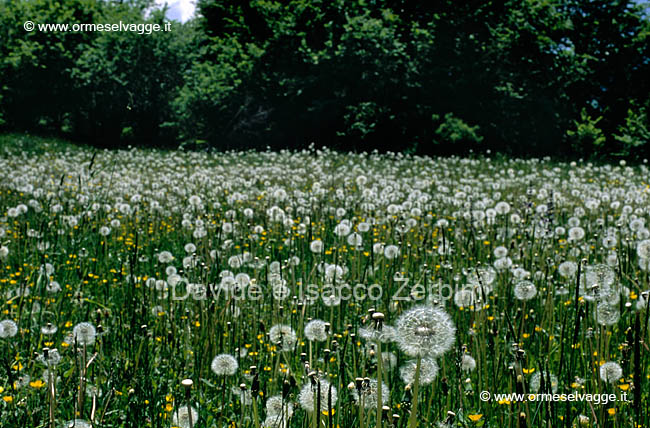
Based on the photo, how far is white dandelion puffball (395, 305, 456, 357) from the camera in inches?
57.1

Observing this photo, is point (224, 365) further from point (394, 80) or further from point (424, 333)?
point (394, 80)

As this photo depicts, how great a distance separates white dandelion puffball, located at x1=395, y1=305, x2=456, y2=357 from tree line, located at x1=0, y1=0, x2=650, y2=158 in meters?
18.6

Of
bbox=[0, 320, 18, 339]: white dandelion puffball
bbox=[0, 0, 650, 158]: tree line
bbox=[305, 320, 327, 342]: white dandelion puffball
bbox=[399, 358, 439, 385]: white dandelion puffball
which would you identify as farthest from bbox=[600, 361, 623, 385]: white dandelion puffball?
bbox=[0, 0, 650, 158]: tree line

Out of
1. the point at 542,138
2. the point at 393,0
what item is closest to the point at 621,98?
the point at 542,138

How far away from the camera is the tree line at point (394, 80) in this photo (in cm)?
2155

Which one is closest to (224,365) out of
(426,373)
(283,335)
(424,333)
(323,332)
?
(283,335)

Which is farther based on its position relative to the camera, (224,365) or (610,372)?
(224,365)

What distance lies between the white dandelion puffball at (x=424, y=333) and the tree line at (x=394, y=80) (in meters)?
18.6

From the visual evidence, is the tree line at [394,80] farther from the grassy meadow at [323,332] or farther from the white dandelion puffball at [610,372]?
the white dandelion puffball at [610,372]

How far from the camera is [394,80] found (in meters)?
21.7

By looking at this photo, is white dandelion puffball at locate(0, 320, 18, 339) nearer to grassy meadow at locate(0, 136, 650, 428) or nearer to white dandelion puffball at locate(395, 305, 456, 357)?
grassy meadow at locate(0, 136, 650, 428)

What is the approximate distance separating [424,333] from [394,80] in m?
21.1

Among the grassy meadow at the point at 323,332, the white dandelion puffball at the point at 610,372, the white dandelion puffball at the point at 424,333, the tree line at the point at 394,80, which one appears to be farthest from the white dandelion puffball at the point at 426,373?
the tree line at the point at 394,80

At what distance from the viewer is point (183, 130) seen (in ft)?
79.7
